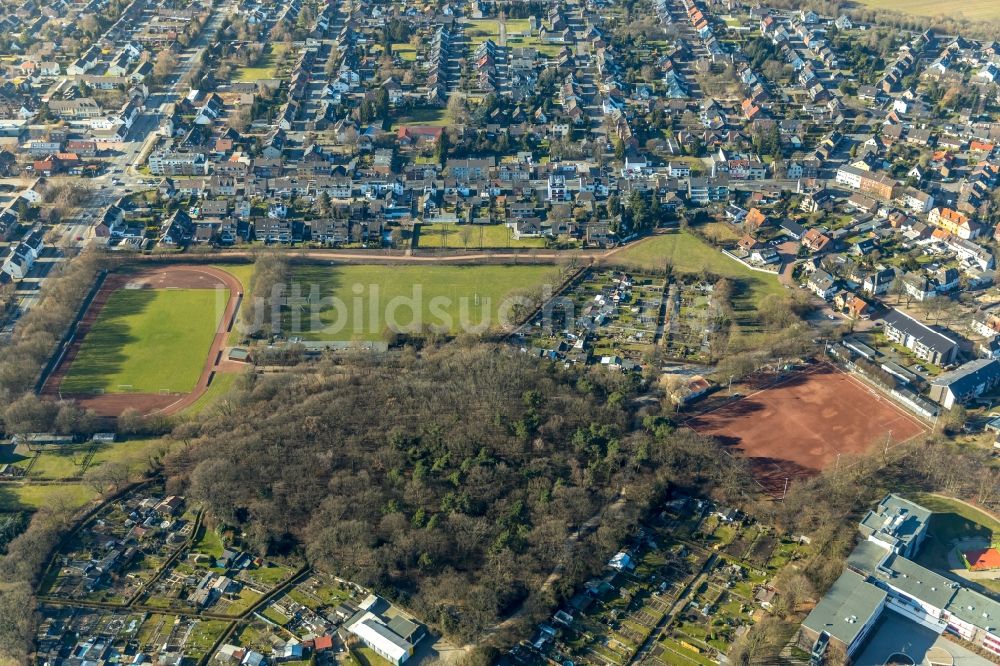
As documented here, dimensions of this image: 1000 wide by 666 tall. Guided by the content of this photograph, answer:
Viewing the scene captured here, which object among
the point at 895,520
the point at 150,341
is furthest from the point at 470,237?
the point at 895,520

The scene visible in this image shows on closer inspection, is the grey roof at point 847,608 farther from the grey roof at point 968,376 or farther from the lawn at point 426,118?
the lawn at point 426,118

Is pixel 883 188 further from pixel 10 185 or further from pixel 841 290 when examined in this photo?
pixel 10 185

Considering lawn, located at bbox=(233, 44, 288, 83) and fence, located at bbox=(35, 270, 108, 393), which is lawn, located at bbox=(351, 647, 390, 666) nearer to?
fence, located at bbox=(35, 270, 108, 393)

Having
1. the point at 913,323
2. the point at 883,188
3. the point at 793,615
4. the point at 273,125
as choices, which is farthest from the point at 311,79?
the point at 793,615

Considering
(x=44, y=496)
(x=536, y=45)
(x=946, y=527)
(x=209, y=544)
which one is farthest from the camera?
(x=536, y=45)

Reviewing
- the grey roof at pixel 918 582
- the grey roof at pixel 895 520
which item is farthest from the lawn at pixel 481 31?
the grey roof at pixel 918 582

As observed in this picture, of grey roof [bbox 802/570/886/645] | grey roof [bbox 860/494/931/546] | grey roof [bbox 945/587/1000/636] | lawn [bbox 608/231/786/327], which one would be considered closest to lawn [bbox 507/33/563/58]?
lawn [bbox 608/231/786/327]

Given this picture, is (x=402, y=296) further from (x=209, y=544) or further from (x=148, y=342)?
(x=209, y=544)
